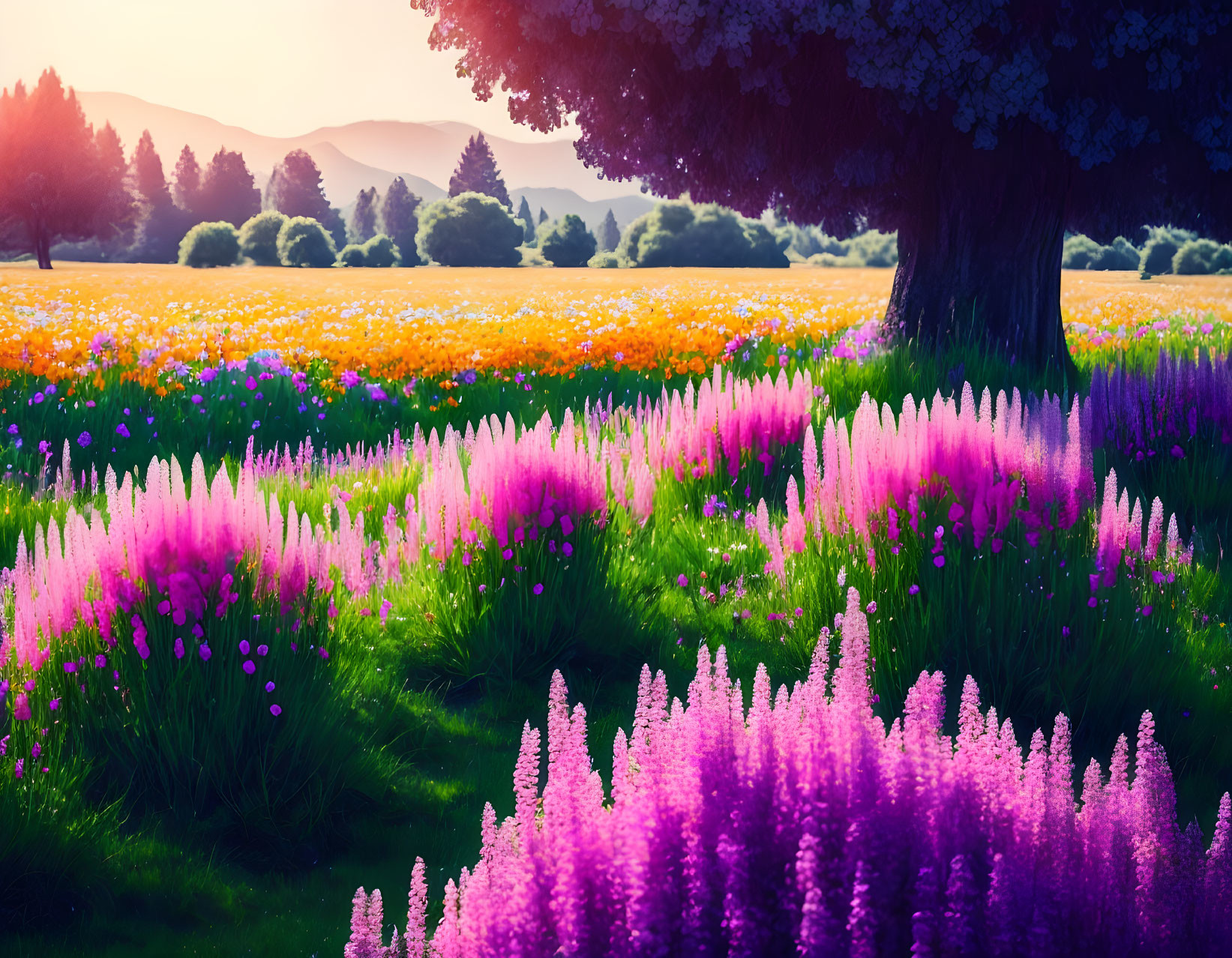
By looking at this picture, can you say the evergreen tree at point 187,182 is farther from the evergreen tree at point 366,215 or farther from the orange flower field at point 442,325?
the orange flower field at point 442,325

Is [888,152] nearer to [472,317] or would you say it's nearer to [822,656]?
[472,317]

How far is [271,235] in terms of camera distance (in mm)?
79125

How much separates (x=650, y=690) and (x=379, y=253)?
279 ft

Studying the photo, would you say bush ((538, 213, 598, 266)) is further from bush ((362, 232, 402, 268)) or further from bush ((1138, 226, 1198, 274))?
bush ((1138, 226, 1198, 274))

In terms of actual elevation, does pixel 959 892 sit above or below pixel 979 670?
above

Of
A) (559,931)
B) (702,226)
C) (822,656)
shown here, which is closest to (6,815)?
(559,931)

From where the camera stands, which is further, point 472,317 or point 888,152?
point 472,317

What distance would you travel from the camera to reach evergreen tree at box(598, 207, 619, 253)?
142m

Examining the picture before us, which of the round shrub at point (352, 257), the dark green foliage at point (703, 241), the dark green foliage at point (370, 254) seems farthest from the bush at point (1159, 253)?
the round shrub at point (352, 257)

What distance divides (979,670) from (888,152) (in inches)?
300

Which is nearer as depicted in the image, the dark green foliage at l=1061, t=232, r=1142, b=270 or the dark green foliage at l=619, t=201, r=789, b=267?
the dark green foliage at l=1061, t=232, r=1142, b=270

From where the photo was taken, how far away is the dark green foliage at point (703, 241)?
75625 mm

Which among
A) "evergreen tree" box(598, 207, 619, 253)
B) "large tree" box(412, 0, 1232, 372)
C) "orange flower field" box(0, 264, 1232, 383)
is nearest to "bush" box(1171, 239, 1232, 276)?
"orange flower field" box(0, 264, 1232, 383)

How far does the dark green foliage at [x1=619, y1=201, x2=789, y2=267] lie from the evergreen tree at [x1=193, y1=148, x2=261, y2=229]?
42804mm
